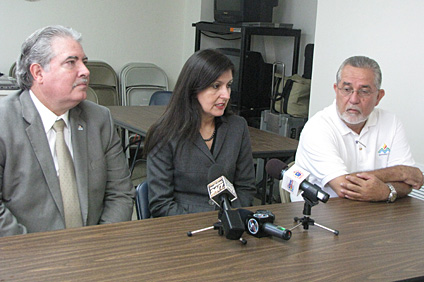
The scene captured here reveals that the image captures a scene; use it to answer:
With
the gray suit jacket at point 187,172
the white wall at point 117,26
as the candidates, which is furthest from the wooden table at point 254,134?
the white wall at point 117,26

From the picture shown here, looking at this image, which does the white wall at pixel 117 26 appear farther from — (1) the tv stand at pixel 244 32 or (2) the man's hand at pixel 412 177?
(2) the man's hand at pixel 412 177

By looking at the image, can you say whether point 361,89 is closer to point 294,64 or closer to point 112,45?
point 294,64

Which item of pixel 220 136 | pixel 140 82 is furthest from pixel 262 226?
pixel 140 82

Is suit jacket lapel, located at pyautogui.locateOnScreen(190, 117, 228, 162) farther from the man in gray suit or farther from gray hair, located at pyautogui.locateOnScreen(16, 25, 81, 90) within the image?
gray hair, located at pyautogui.locateOnScreen(16, 25, 81, 90)

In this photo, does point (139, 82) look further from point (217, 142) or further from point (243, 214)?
point (243, 214)

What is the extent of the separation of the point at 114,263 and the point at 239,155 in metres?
1.20

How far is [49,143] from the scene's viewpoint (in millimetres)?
2078

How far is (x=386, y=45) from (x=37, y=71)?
2660mm

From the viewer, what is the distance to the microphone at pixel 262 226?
1.76 metres

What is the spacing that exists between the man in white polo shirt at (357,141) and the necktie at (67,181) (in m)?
1.10

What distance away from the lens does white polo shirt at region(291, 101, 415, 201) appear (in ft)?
8.42

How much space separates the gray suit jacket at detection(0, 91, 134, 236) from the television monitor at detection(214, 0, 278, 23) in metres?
3.88


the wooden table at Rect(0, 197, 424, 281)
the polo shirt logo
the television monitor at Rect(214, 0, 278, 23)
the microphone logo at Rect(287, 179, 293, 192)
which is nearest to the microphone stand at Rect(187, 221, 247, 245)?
the wooden table at Rect(0, 197, 424, 281)

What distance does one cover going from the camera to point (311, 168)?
2596 millimetres
